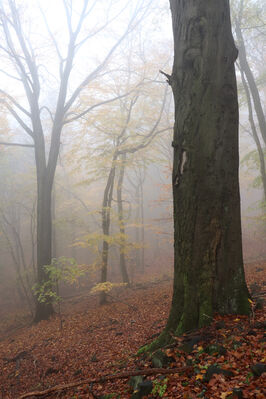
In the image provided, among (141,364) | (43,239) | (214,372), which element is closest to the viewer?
(214,372)

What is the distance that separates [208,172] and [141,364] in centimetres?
244

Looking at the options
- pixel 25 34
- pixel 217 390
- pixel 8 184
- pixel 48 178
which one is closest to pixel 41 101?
pixel 8 184

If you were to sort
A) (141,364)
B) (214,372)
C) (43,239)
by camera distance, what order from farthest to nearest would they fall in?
1. (43,239)
2. (141,364)
3. (214,372)

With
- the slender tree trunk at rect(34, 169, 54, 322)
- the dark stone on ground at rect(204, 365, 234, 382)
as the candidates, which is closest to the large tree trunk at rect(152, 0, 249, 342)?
the dark stone on ground at rect(204, 365, 234, 382)

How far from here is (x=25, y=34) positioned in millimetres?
9797

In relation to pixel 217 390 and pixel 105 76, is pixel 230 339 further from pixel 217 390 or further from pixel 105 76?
pixel 105 76

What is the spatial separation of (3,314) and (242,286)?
1562 centimetres

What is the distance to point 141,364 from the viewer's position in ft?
10.4

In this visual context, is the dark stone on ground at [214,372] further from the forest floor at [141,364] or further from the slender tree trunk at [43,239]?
the slender tree trunk at [43,239]

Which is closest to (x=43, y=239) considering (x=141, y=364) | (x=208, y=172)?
(x=141, y=364)

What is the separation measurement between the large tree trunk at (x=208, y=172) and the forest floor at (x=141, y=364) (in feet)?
1.23

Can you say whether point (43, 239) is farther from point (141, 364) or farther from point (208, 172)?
point (208, 172)

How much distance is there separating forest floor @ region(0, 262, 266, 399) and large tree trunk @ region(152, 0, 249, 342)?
374 millimetres

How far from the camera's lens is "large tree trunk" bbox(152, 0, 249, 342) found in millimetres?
3203
